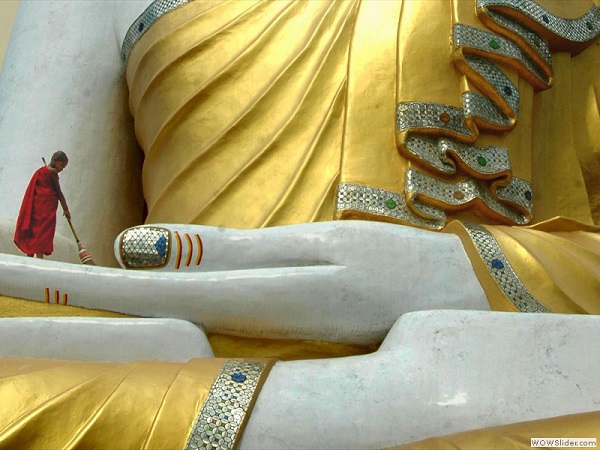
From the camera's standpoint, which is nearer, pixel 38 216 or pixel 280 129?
pixel 38 216

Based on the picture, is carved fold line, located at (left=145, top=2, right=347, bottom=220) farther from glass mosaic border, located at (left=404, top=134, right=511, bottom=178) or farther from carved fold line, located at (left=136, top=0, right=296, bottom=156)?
glass mosaic border, located at (left=404, top=134, right=511, bottom=178)

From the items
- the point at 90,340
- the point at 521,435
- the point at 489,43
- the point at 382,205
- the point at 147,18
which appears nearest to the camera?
the point at 521,435

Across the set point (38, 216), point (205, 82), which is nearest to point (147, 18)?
point (205, 82)

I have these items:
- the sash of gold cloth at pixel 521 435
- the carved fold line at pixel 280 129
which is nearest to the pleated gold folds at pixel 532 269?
the sash of gold cloth at pixel 521 435

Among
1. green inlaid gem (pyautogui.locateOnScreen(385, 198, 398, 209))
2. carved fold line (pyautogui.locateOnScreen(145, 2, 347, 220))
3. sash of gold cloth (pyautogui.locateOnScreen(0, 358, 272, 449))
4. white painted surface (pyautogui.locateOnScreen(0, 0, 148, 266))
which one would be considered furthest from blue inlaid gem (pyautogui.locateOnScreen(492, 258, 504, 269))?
white painted surface (pyautogui.locateOnScreen(0, 0, 148, 266))

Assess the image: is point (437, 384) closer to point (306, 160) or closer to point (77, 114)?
point (306, 160)

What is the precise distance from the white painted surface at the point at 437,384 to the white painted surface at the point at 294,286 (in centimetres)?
9

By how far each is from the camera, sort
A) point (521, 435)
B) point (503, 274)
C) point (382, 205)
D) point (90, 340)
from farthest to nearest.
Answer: point (382, 205)
point (503, 274)
point (90, 340)
point (521, 435)

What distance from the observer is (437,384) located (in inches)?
51.2

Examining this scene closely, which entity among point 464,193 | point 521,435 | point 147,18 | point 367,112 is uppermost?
point 147,18

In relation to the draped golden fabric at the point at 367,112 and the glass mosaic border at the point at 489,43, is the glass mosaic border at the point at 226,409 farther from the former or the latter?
the glass mosaic border at the point at 489,43

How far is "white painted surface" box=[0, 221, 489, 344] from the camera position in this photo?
1.45 m

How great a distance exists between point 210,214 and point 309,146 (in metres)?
0.18

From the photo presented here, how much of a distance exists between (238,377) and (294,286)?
193 millimetres
